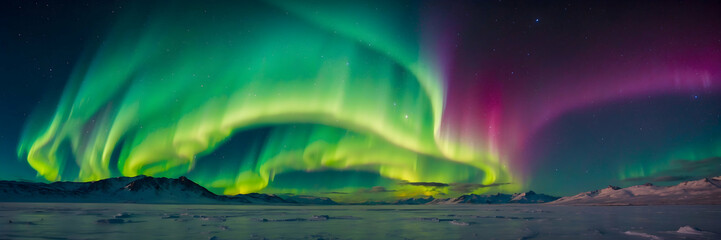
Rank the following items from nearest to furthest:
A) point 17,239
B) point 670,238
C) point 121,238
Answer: point 17,239 → point 121,238 → point 670,238

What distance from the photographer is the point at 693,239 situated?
23234 mm

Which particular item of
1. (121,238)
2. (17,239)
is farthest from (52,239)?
(121,238)

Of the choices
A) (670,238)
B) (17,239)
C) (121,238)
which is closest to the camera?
(17,239)

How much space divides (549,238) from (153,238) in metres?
21.6

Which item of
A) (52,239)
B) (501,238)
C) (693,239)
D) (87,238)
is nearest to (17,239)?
(52,239)

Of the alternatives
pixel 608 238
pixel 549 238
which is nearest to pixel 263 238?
pixel 549 238

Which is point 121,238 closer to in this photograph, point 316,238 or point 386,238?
point 316,238

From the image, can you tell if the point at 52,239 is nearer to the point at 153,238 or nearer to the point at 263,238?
the point at 153,238

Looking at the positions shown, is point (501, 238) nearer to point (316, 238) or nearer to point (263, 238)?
point (316, 238)

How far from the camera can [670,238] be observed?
24.8 metres

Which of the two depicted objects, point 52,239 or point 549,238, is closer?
point 52,239

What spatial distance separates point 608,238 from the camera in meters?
24.1

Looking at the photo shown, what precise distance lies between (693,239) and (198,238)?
2651cm

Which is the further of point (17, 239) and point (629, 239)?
point (629, 239)
